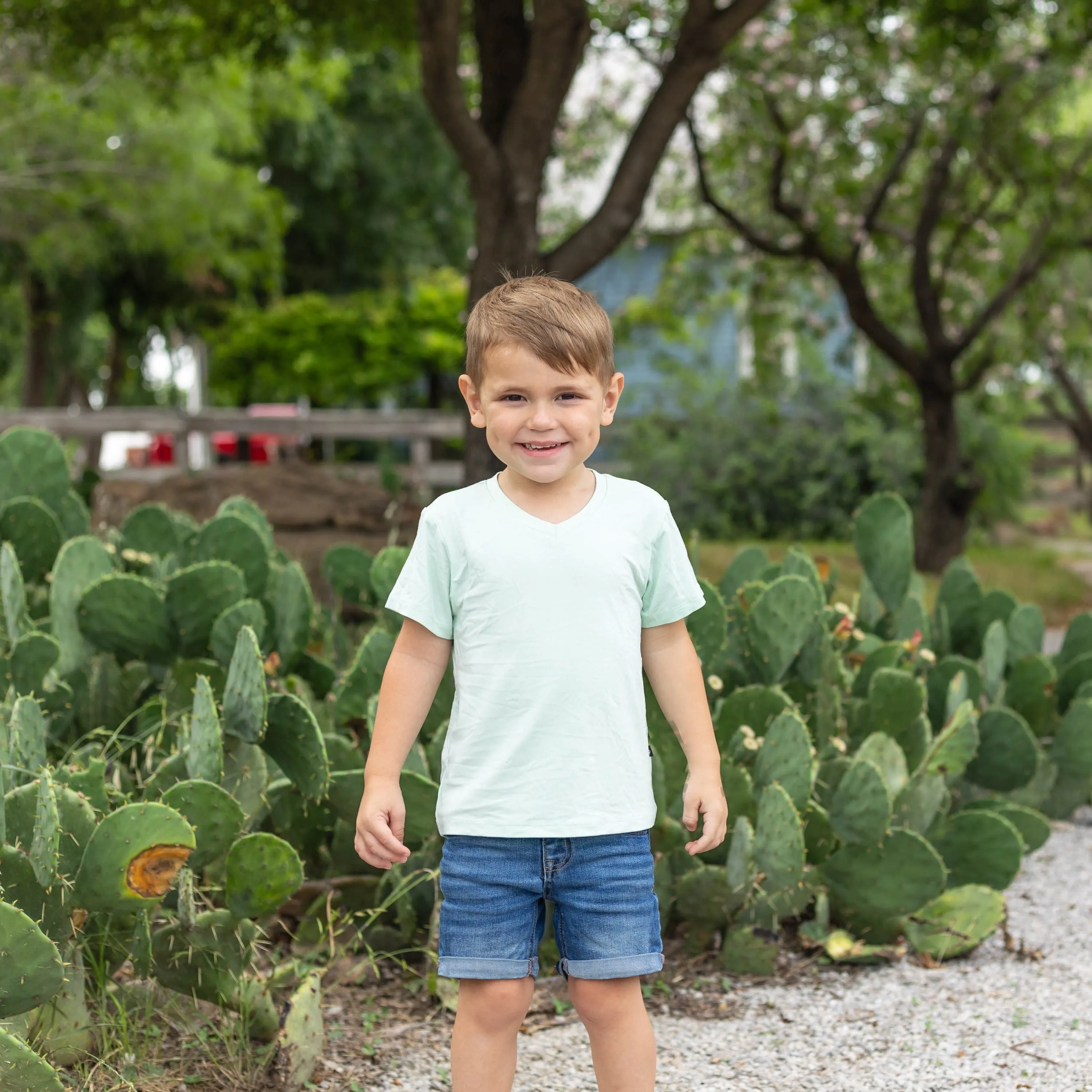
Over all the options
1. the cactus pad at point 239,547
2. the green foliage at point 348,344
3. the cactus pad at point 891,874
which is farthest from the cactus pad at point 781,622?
the green foliage at point 348,344

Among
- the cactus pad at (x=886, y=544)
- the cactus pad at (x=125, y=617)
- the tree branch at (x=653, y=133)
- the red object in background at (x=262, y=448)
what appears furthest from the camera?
the red object in background at (x=262, y=448)

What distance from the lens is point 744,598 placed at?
3.58 m

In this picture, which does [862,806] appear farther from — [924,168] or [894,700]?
[924,168]

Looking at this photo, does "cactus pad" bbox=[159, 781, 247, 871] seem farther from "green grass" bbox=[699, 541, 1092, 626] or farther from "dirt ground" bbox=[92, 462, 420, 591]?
"green grass" bbox=[699, 541, 1092, 626]

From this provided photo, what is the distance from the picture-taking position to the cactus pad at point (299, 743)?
2.58m

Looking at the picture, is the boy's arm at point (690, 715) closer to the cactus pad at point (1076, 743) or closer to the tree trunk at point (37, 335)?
the cactus pad at point (1076, 743)

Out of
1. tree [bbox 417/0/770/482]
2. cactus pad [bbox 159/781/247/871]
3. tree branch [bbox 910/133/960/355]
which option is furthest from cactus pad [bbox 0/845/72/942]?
tree branch [bbox 910/133/960/355]

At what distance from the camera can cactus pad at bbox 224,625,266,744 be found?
97.6 inches

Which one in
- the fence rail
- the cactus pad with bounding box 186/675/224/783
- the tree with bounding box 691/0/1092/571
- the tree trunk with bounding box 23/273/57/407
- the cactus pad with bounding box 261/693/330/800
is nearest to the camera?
the cactus pad with bounding box 186/675/224/783

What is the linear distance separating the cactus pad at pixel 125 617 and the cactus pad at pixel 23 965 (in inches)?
51.2

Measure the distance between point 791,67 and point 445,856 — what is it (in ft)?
27.9

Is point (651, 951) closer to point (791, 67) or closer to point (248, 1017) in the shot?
point (248, 1017)

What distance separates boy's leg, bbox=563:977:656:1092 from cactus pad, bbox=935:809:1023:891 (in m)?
1.39

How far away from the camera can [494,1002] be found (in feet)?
6.25
